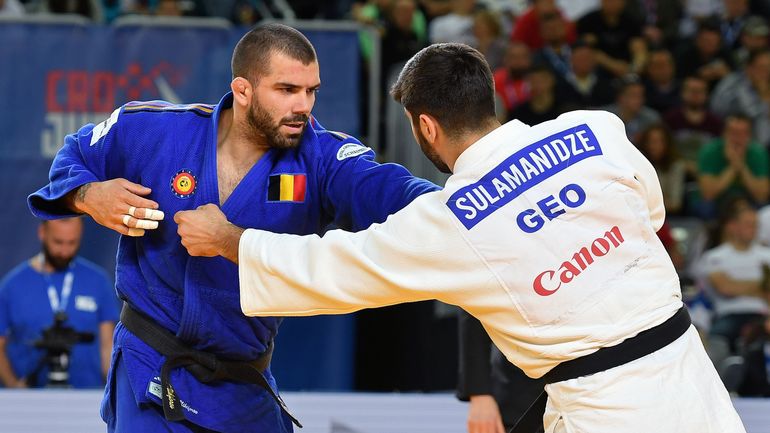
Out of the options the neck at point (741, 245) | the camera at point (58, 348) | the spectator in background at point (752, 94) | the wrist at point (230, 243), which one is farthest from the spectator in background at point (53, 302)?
the spectator in background at point (752, 94)

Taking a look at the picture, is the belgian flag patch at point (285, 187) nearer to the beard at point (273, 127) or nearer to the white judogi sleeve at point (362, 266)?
the beard at point (273, 127)

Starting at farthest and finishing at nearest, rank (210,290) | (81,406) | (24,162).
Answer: (24,162) → (81,406) → (210,290)

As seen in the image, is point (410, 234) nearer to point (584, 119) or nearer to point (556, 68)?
point (584, 119)

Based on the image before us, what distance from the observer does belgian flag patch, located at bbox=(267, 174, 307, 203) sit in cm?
379

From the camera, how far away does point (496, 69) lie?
959 cm

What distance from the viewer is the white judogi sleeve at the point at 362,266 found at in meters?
3.16

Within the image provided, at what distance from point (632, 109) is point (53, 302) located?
16.1ft

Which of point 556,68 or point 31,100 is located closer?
point 31,100

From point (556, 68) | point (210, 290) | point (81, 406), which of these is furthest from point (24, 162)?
point (556, 68)

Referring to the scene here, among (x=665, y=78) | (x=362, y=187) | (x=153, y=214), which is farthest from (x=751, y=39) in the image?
(x=153, y=214)

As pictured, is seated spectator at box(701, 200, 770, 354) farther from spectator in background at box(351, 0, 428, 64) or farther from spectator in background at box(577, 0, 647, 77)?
spectator in background at box(351, 0, 428, 64)

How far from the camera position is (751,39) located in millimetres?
10062

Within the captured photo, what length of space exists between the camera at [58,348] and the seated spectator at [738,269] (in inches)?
168

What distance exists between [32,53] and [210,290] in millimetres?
4190
